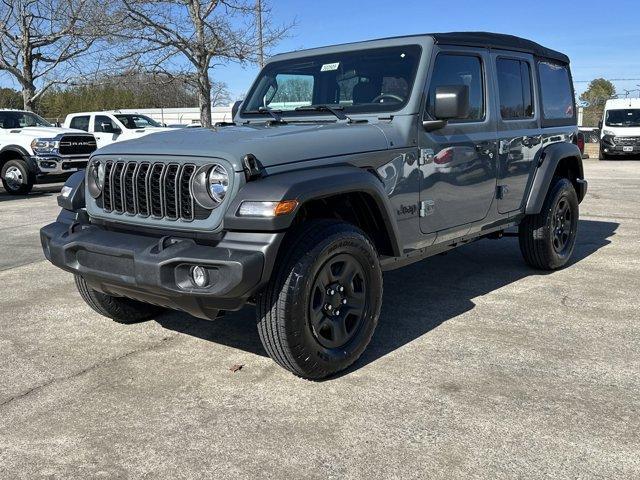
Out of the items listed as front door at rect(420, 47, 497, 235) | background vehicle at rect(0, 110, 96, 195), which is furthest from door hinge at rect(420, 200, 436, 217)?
background vehicle at rect(0, 110, 96, 195)

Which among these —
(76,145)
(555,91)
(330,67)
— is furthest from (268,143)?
(76,145)

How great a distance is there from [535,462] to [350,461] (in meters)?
0.77

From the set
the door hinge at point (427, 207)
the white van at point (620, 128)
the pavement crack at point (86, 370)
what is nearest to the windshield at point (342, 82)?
the door hinge at point (427, 207)

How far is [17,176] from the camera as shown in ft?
45.8

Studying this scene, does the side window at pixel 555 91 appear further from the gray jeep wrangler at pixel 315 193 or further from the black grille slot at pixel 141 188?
the black grille slot at pixel 141 188

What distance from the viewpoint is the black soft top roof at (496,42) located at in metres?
4.46

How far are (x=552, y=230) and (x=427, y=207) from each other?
2.06m

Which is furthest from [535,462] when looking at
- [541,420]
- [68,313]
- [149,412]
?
[68,313]

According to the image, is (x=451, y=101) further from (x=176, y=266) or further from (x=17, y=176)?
(x=17, y=176)

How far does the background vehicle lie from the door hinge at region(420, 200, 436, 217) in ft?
39.1

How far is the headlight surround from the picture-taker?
321 cm

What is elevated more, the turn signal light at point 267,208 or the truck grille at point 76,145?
the truck grille at point 76,145

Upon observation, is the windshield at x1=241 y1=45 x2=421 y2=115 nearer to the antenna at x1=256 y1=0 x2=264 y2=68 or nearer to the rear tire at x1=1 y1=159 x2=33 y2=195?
the rear tire at x1=1 y1=159 x2=33 y2=195

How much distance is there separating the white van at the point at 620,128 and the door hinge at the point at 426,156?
19.8 meters
